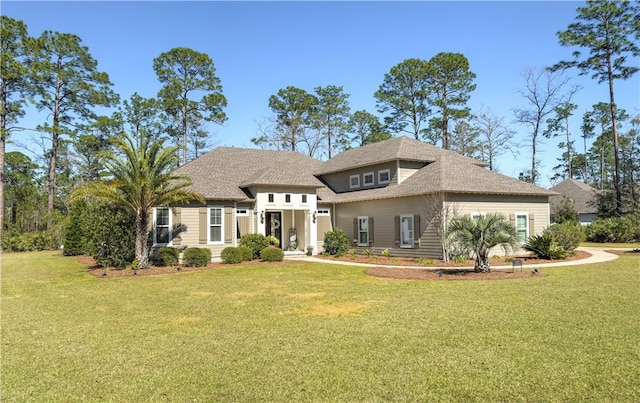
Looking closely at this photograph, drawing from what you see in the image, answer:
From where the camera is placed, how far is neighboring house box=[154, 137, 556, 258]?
64.0ft

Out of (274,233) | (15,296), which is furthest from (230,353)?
(274,233)

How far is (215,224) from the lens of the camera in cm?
2048

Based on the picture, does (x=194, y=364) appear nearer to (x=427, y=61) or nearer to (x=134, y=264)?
(x=134, y=264)

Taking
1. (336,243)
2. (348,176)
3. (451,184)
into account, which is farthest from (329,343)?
(348,176)

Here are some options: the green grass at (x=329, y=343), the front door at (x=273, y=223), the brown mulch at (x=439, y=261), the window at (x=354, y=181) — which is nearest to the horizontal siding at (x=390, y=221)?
the brown mulch at (x=439, y=261)

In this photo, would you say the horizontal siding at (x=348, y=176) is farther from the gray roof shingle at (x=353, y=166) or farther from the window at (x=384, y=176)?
the gray roof shingle at (x=353, y=166)

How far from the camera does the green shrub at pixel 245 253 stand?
19.4 metres

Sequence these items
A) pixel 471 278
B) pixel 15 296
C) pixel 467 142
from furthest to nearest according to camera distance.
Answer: pixel 467 142 < pixel 471 278 < pixel 15 296

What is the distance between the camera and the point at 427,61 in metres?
40.8

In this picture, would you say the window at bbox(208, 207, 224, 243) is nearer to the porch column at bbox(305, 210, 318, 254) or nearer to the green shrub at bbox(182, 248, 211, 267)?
the green shrub at bbox(182, 248, 211, 267)

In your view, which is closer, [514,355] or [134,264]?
[514,355]

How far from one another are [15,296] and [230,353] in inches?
350

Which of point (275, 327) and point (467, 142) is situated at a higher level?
point (467, 142)

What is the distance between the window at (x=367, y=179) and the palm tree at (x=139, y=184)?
11.4 meters
